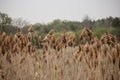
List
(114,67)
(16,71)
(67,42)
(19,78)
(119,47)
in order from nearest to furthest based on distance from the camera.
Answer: (119,47) < (114,67) < (67,42) < (19,78) < (16,71)

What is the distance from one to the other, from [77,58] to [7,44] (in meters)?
1.43

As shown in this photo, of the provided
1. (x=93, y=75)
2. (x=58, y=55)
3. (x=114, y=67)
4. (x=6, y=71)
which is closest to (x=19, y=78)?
(x=6, y=71)

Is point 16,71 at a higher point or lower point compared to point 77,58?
lower

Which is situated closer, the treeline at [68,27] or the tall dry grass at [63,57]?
the tall dry grass at [63,57]

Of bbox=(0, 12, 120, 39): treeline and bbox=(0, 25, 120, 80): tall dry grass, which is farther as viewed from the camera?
bbox=(0, 12, 120, 39): treeline

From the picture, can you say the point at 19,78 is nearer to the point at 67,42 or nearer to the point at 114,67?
the point at 67,42

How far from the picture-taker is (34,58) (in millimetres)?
3781

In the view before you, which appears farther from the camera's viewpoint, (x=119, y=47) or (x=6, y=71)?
(x=6, y=71)

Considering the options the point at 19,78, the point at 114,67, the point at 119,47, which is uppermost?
the point at 119,47

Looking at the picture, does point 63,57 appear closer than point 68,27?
Yes

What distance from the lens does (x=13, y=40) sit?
3.80 meters

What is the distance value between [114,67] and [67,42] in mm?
865

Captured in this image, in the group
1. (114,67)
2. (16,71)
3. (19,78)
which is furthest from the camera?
(16,71)

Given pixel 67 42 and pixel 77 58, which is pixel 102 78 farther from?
pixel 67 42
